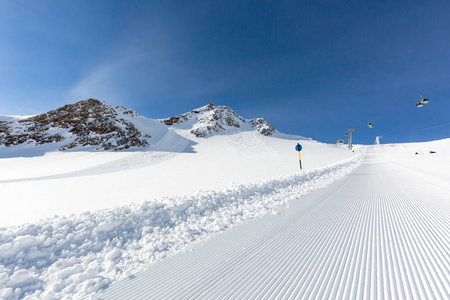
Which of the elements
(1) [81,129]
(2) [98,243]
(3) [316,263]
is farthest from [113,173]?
(1) [81,129]

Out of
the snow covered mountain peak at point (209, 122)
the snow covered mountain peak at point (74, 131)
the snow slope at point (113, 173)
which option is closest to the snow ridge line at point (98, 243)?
the snow slope at point (113, 173)

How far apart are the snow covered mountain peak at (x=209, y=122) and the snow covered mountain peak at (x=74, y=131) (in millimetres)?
18110

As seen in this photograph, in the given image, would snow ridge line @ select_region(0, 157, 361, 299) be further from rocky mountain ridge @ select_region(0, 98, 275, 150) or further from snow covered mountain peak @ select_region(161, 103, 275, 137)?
snow covered mountain peak @ select_region(161, 103, 275, 137)

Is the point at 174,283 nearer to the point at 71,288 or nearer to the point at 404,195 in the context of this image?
the point at 71,288

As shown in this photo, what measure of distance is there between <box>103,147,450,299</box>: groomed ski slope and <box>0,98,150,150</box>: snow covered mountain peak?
3589 cm

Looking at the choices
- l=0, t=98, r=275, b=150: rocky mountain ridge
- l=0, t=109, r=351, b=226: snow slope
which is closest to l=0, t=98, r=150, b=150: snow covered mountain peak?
l=0, t=98, r=275, b=150: rocky mountain ridge

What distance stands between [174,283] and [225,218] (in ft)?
8.43

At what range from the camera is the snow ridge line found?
8.29ft

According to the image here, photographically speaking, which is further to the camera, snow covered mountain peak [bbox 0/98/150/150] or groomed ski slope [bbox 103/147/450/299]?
snow covered mountain peak [bbox 0/98/150/150]

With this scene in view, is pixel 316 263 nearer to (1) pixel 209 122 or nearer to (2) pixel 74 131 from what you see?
(2) pixel 74 131

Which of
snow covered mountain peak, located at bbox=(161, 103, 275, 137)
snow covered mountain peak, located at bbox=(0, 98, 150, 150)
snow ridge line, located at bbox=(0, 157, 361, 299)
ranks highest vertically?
snow covered mountain peak, located at bbox=(161, 103, 275, 137)

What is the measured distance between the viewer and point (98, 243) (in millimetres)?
3588

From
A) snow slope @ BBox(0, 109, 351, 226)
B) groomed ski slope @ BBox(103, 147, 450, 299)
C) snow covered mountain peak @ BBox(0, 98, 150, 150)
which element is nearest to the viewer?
groomed ski slope @ BBox(103, 147, 450, 299)

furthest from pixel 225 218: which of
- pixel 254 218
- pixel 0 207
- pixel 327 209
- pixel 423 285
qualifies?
pixel 0 207
